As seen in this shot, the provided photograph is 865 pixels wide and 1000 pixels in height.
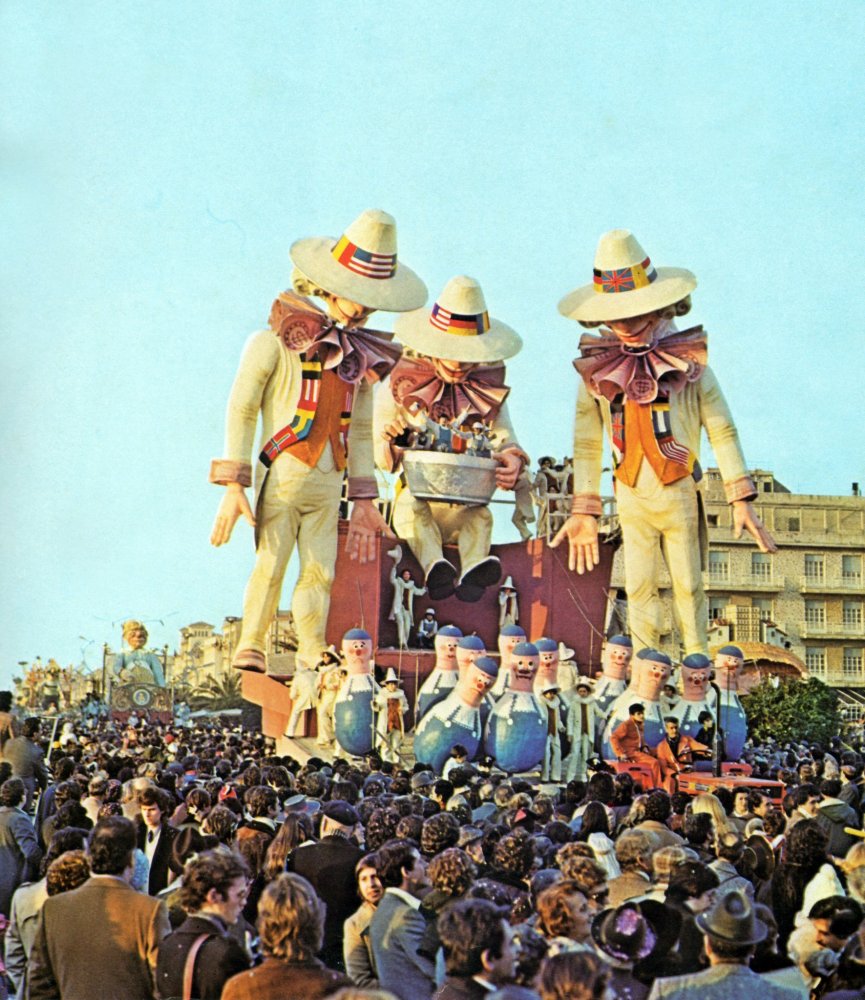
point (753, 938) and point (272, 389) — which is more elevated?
point (272, 389)

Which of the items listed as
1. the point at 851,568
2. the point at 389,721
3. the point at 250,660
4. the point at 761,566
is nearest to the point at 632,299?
the point at 389,721

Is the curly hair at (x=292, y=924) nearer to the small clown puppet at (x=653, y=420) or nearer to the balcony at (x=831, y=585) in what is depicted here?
the small clown puppet at (x=653, y=420)

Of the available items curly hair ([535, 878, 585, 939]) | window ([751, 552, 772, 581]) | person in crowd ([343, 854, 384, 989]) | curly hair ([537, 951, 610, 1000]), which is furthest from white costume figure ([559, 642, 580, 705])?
window ([751, 552, 772, 581])

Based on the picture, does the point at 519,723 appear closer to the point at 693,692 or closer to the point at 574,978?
the point at 693,692

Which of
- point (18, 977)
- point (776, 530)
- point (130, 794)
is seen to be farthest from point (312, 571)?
point (776, 530)

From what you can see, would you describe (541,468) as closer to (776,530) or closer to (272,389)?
(272,389)

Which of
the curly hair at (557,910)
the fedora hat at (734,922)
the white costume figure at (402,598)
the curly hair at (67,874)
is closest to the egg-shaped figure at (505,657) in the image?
the white costume figure at (402,598)

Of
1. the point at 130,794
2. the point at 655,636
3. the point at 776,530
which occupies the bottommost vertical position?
the point at 130,794

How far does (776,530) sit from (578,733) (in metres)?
36.5

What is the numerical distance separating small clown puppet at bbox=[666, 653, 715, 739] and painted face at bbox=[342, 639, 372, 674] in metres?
3.41

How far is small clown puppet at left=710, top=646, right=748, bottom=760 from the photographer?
19719 mm

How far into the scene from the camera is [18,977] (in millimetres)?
7141

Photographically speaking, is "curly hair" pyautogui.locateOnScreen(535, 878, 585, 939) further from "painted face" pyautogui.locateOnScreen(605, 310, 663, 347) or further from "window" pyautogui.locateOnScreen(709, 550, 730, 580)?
"window" pyautogui.locateOnScreen(709, 550, 730, 580)

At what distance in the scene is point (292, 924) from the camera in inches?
192
